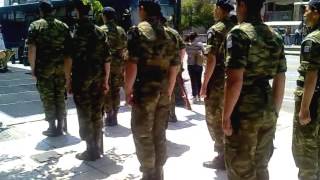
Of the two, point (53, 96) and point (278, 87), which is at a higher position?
point (278, 87)

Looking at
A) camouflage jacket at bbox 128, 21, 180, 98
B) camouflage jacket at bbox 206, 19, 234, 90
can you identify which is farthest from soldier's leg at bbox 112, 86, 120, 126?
camouflage jacket at bbox 128, 21, 180, 98

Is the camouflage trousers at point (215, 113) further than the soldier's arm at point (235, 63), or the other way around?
the camouflage trousers at point (215, 113)

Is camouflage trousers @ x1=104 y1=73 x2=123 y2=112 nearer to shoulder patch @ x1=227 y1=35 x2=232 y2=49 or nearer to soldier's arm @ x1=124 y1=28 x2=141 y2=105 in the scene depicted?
soldier's arm @ x1=124 y1=28 x2=141 y2=105

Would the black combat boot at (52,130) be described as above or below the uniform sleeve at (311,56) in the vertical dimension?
below

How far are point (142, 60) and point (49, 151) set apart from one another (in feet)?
7.69

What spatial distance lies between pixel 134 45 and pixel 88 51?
1118 millimetres

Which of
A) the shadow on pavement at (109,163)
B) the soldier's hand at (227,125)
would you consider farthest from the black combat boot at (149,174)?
the soldier's hand at (227,125)

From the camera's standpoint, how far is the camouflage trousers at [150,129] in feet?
13.6

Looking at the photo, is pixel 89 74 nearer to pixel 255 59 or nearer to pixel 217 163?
pixel 217 163

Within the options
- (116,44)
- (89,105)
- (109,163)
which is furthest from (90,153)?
(116,44)

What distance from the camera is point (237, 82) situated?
301 cm

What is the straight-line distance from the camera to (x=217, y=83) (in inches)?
185

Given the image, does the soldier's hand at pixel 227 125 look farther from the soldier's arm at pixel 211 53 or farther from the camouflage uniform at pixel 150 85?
the soldier's arm at pixel 211 53

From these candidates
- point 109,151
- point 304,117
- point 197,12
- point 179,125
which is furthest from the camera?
point 197,12
